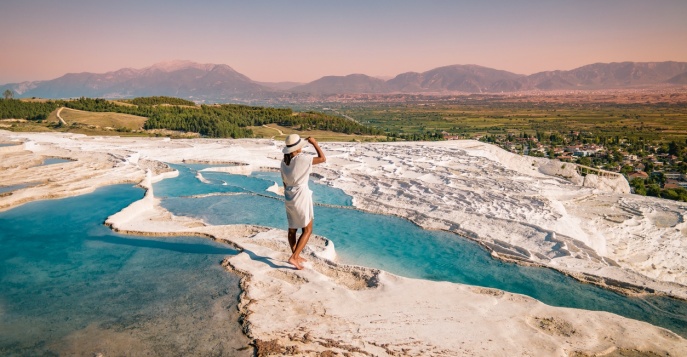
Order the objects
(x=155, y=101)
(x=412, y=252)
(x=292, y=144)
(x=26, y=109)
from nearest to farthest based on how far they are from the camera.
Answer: (x=292, y=144), (x=412, y=252), (x=26, y=109), (x=155, y=101)

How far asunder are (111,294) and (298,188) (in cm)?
375

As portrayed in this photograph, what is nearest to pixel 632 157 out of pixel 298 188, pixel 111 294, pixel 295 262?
pixel 295 262

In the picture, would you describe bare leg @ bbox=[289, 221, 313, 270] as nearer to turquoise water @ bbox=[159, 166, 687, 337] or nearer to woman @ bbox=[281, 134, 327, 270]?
woman @ bbox=[281, 134, 327, 270]

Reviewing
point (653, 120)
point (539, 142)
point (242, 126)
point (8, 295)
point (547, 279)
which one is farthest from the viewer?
point (653, 120)

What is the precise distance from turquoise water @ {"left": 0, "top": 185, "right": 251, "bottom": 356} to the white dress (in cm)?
169

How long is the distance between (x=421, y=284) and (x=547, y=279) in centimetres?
406

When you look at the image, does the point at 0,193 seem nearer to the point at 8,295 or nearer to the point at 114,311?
the point at 8,295

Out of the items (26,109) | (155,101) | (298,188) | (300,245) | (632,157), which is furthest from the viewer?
(155,101)

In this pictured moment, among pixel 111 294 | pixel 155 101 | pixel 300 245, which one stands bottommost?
pixel 111 294

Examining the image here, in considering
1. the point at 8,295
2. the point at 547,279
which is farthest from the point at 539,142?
the point at 8,295

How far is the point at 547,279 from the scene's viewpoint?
10.0m

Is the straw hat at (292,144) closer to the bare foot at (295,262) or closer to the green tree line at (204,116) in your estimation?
the bare foot at (295,262)

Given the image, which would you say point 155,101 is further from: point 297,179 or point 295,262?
point 297,179

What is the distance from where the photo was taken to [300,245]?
7.63 m
